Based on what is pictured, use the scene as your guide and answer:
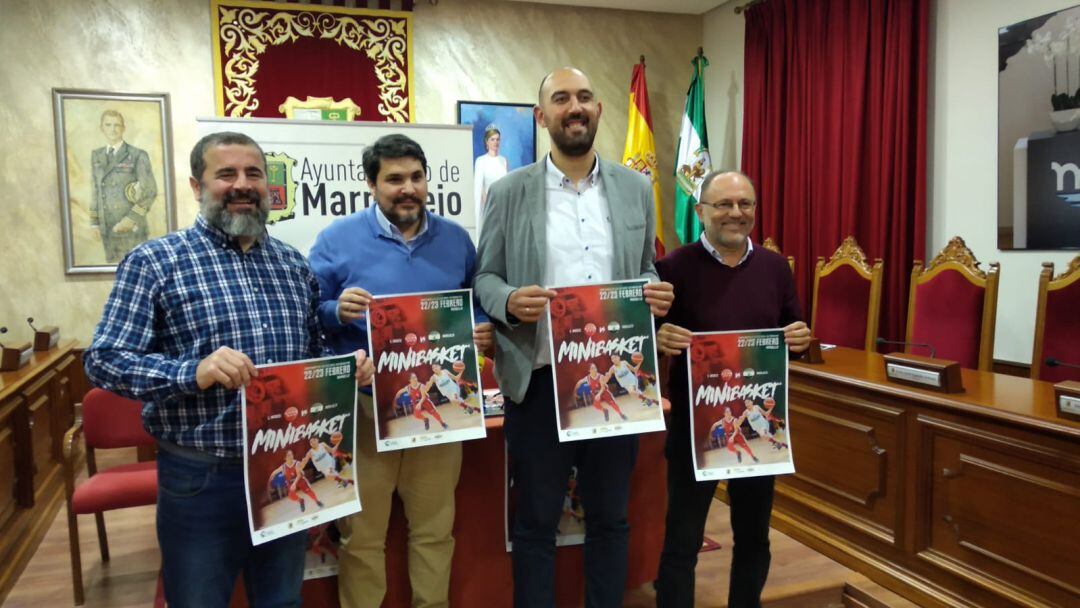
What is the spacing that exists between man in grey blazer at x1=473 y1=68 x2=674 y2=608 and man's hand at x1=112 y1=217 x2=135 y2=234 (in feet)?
12.9

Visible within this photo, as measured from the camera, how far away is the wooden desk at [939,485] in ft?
6.46

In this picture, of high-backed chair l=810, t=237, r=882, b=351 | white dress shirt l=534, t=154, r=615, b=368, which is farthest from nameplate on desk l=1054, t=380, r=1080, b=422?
high-backed chair l=810, t=237, r=882, b=351

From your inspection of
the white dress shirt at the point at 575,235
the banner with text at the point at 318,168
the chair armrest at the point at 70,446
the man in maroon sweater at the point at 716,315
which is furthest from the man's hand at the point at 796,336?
the chair armrest at the point at 70,446

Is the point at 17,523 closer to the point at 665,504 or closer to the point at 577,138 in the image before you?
the point at 665,504

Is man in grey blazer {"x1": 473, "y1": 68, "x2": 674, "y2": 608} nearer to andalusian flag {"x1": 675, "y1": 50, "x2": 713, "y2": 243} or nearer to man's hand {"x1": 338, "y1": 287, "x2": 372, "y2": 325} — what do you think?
man's hand {"x1": 338, "y1": 287, "x2": 372, "y2": 325}

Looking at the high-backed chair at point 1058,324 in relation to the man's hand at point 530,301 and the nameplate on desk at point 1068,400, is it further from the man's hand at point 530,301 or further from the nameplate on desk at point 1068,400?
the man's hand at point 530,301

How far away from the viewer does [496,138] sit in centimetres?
541

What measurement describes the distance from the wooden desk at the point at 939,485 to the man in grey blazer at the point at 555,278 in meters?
1.14

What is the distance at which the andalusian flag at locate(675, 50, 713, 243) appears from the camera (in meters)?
5.50

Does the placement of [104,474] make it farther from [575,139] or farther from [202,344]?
[575,139]

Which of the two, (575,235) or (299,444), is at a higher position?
(575,235)

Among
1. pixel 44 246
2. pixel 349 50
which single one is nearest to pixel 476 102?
pixel 349 50

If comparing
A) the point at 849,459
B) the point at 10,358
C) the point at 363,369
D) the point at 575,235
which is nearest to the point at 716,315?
the point at 575,235

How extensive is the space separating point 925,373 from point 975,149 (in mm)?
2050
